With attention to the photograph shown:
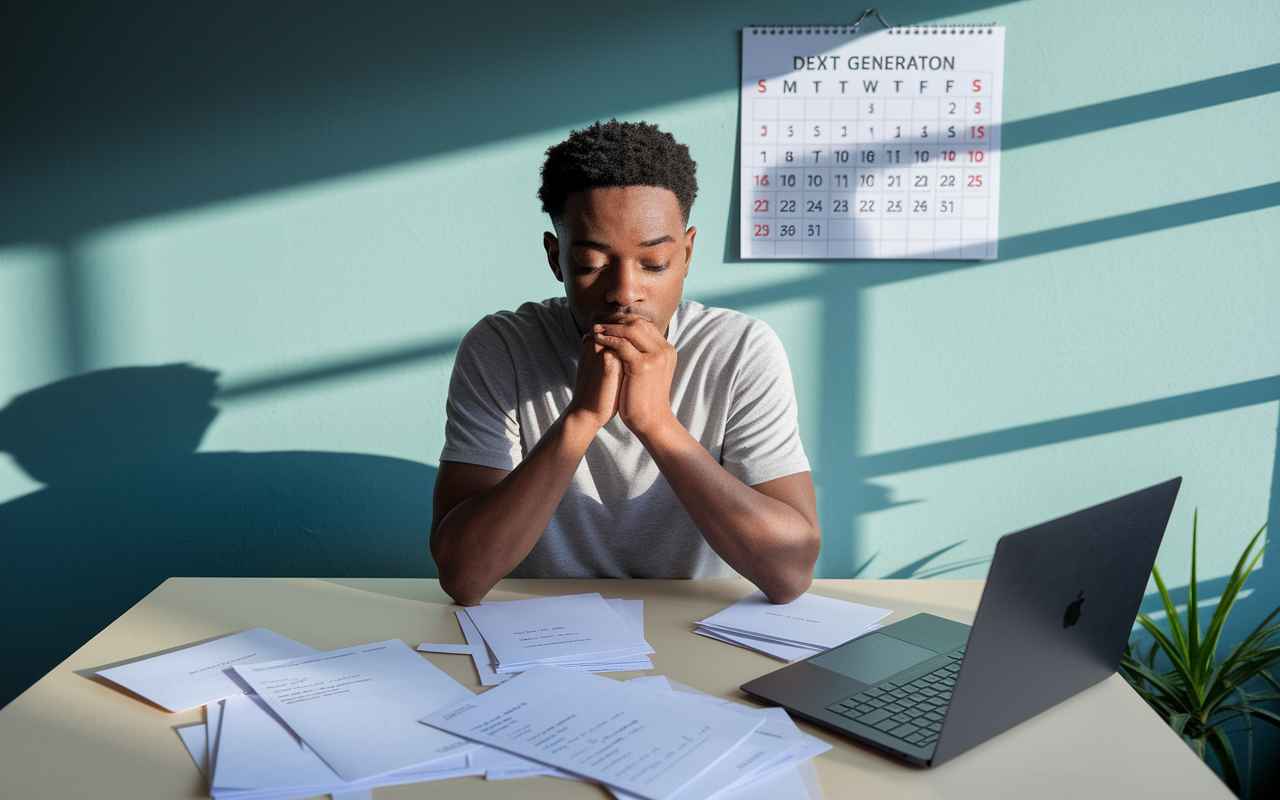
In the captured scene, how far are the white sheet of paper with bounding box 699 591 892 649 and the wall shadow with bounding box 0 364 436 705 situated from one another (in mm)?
1135

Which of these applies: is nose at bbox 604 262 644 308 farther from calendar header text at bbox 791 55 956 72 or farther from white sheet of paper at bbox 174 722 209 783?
calendar header text at bbox 791 55 956 72

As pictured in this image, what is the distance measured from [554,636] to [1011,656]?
529 mm

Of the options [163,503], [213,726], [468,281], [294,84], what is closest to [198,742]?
[213,726]

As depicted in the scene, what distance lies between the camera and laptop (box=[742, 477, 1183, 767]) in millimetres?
709

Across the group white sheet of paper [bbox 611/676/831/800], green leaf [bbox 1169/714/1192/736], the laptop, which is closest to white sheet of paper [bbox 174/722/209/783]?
white sheet of paper [bbox 611/676/831/800]

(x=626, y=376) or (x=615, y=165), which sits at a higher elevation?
(x=615, y=165)

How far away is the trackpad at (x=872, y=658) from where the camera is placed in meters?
0.93

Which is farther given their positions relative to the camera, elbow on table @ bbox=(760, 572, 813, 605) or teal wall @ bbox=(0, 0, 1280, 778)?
teal wall @ bbox=(0, 0, 1280, 778)

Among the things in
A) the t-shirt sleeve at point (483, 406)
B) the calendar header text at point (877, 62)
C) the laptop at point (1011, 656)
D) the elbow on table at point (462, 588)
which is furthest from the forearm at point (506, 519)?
the calendar header text at point (877, 62)

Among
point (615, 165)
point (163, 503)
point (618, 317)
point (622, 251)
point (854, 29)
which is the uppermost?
point (854, 29)

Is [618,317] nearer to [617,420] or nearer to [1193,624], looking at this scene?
[617,420]

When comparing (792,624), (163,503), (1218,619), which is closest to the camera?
(792,624)

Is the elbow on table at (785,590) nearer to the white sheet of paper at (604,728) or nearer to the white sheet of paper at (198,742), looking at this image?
the white sheet of paper at (604,728)

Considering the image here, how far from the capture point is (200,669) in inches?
37.4
